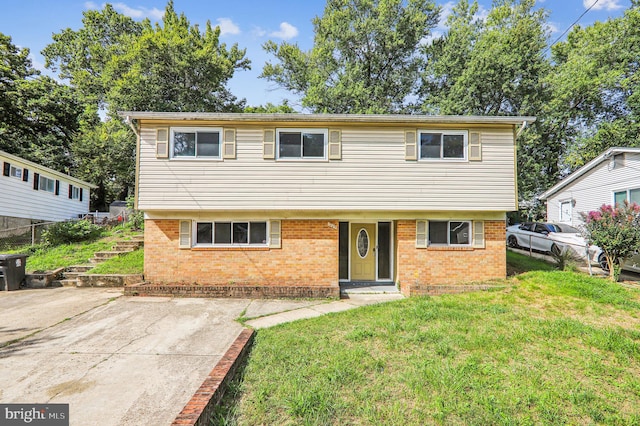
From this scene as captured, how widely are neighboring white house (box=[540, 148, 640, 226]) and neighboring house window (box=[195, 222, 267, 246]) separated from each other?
10.9m

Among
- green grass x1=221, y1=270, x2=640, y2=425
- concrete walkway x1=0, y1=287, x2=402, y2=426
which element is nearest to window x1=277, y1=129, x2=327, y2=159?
concrete walkway x1=0, y1=287, x2=402, y2=426

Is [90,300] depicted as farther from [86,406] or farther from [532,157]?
[532,157]

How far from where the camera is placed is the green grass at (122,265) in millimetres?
10161

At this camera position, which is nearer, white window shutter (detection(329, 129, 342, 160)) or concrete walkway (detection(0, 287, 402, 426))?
concrete walkway (detection(0, 287, 402, 426))

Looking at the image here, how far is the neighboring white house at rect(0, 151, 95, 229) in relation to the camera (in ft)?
49.3

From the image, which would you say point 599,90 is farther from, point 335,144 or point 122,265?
point 122,265

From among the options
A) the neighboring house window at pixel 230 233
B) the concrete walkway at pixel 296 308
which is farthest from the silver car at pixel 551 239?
the neighboring house window at pixel 230 233

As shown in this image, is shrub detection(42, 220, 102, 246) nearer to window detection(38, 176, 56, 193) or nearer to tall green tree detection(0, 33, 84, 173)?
window detection(38, 176, 56, 193)

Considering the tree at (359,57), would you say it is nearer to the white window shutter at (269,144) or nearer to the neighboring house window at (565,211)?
the neighboring house window at (565,211)

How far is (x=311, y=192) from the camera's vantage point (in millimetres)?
9188

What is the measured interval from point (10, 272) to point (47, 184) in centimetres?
1146

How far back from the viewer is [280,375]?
4.20 m

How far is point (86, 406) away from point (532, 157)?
26873 millimetres

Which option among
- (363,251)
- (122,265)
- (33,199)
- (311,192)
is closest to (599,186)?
(363,251)
